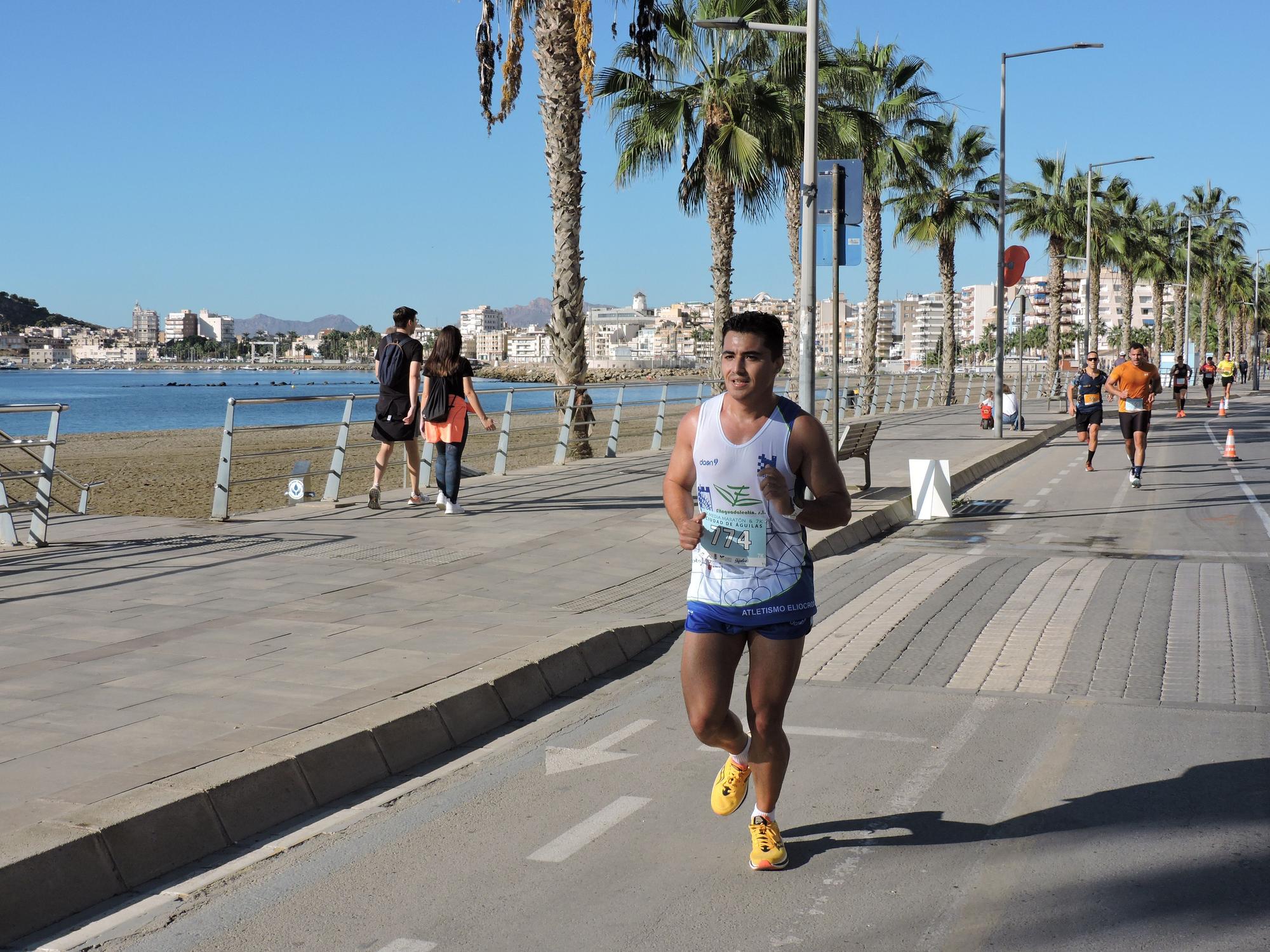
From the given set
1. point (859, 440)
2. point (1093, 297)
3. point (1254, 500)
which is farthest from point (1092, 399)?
point (1093, 297)

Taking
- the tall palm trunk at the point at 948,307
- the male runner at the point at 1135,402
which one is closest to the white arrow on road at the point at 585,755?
the male runner at the point at 1135,402

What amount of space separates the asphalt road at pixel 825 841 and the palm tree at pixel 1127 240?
5822 centimetres

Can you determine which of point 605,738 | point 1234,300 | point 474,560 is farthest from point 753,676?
point 1234,300

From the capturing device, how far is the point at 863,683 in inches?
271

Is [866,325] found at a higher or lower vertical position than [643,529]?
higher

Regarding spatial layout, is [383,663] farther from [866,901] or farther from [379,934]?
[866,901]

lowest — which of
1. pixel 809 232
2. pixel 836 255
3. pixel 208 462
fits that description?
pixel 208 462

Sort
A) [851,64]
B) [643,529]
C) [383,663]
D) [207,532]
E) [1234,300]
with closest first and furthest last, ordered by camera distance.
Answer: [383,663], [207,532], [643,529], [851,64], [1234,300]

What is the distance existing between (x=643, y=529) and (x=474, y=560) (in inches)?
101

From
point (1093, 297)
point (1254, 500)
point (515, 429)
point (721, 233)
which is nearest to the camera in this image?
point (1254, 500)

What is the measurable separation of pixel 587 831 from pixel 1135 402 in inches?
611

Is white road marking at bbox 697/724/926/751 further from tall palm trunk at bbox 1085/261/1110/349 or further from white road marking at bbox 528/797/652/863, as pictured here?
tall palm trunk at bbox 1085/261/1110/349

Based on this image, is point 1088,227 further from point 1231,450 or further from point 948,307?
point 1231,450

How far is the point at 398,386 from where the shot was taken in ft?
42.5
